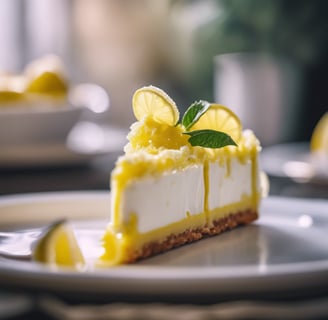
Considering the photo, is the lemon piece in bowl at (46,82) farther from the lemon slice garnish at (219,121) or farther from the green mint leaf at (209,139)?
the green mint leaf at (209,139)

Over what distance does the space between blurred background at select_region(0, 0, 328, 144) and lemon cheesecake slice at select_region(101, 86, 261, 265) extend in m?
2.71

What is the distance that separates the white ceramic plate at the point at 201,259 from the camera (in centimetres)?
115

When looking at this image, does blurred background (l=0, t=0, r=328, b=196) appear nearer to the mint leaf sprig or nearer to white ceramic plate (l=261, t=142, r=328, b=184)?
white ceramic plate (l=261, t=142, r=328, b=184)

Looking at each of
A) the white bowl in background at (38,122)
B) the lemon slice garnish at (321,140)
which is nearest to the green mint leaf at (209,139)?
the lemon slice garnish at (321,140)

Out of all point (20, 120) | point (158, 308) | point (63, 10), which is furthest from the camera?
point (63, 10)

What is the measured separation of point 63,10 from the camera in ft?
21.3

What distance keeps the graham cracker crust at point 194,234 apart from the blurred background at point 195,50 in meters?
2.43

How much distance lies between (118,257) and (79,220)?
433 millimetres

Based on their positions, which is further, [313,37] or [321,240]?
[313,37]

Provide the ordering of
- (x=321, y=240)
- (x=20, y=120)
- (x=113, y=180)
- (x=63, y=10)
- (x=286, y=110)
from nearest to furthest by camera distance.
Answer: (x=113, y=180), (x=321, y=240), (x=20, y=120), (x=286, y=110), (x=63, y=10)

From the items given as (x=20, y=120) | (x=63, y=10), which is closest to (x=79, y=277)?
(x=20, y=120)

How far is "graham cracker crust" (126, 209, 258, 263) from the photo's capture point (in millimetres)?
1604

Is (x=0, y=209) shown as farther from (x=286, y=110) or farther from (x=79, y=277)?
(x=286, y=110)

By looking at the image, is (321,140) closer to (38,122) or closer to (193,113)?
(38,122)
